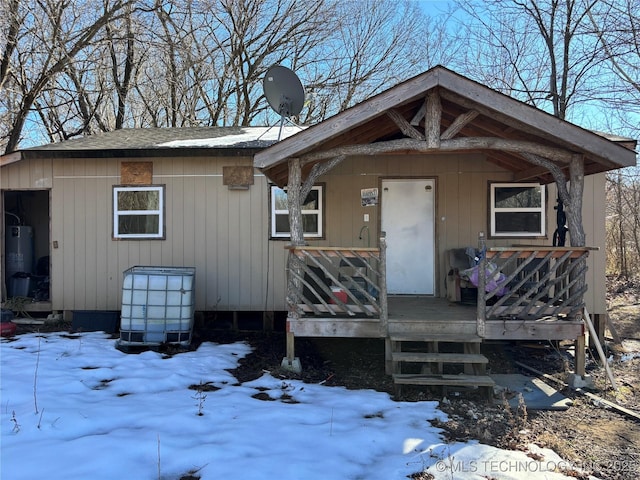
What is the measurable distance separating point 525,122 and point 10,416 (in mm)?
5256

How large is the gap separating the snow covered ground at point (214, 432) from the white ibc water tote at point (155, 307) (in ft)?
3.31

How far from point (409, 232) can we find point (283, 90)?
3020 millimetres

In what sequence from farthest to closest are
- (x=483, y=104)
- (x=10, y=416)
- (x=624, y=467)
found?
1. (x=483, y=104)
2. (x=10, y=416)
3. (x=624, y=467)

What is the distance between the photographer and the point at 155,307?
5762 millimetres

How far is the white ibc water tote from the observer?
5.72 m

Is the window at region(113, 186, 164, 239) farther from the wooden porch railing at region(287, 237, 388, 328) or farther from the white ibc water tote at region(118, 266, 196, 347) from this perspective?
the wooden porch railing at region(287, 237, 388, 328)

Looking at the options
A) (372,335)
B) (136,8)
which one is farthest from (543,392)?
(136,8)

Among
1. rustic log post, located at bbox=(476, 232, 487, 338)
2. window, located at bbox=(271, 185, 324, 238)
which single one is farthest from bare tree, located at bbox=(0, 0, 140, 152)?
rustic log post, located at bbox=(476, 232, 487, 338)

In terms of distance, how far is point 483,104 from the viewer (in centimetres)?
446

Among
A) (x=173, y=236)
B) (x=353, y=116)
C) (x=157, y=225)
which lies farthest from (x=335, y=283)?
(x=157, y=225)

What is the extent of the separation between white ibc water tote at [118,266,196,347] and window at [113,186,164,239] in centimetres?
124

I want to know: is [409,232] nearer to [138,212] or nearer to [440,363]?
[440,363]

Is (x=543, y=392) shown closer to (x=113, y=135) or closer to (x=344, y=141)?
(x=344, y=141)

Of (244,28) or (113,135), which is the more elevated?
(244,28)
